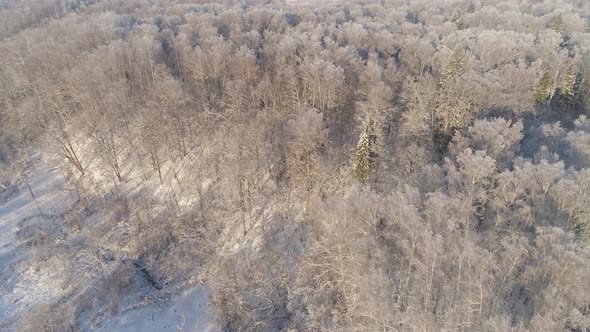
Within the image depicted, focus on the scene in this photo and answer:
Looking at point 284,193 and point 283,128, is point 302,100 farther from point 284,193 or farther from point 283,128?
point 284,193

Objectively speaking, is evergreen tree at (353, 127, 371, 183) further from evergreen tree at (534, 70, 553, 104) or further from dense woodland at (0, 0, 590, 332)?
evergreen tree at (534, 70, 553, 104)

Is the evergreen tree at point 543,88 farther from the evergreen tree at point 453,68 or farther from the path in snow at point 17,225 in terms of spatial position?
the path in snow at point 17,225

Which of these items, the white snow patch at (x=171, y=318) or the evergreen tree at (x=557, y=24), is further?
the evergreen tree at (x=557, y=24)

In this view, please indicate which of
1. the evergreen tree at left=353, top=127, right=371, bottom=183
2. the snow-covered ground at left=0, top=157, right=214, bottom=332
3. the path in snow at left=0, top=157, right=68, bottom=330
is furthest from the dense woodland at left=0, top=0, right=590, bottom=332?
the path in snow at left=0, top=157, right=68, bottom=330

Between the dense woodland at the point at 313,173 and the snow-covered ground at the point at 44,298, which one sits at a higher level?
the dense woodland at the point at 313,173

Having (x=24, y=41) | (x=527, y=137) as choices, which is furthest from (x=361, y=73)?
(x=24, y=41)

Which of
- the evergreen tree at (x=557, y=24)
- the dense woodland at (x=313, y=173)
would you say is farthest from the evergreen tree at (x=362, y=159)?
the evergreen tree at (x=557, y=24)

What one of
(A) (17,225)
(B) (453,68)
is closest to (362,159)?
(B) (453,68)

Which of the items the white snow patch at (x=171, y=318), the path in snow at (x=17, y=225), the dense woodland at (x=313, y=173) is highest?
the dense woodland at (x=313, y=173)
